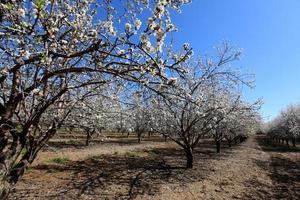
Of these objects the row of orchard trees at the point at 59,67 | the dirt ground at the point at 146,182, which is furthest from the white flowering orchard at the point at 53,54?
the dirt ground at the point at 146,182

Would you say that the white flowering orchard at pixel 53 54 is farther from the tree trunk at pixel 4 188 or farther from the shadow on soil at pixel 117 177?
the shadow on soil at pixel 117 177

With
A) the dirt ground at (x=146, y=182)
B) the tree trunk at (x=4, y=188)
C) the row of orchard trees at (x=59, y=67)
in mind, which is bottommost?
the dirt ground at (x=146, y=182)

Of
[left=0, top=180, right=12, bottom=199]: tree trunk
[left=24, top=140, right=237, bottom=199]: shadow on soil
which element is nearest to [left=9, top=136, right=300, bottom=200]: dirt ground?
[left=24, top=140, right=237, bottom=199]: shadow on soil

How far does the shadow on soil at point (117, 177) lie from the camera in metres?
12.4

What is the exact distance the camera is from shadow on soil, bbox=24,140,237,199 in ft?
40.6

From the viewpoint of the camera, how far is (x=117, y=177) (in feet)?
50.8

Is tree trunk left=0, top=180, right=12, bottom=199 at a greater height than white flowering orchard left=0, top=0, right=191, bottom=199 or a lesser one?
lesser

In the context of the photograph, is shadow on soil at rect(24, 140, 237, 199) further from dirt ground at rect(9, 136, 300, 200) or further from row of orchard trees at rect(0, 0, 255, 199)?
row of orchard trees at rect(0, 0, 255, 199)

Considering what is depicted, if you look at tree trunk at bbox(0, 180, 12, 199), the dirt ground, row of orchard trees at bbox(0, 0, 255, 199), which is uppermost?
row of orchard trees at bbox(0, 0, 255, 199)

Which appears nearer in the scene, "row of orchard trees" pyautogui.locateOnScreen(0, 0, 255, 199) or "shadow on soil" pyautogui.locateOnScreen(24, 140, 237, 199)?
"row of orchard trees" pyautogui.locateOnScreen(0, 0, 255, 199)

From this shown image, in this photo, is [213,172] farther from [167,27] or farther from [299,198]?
[167,27]

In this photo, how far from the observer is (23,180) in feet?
44.4

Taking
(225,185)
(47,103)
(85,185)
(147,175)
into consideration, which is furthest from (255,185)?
(47,103)

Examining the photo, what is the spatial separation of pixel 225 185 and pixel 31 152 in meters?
10.6
